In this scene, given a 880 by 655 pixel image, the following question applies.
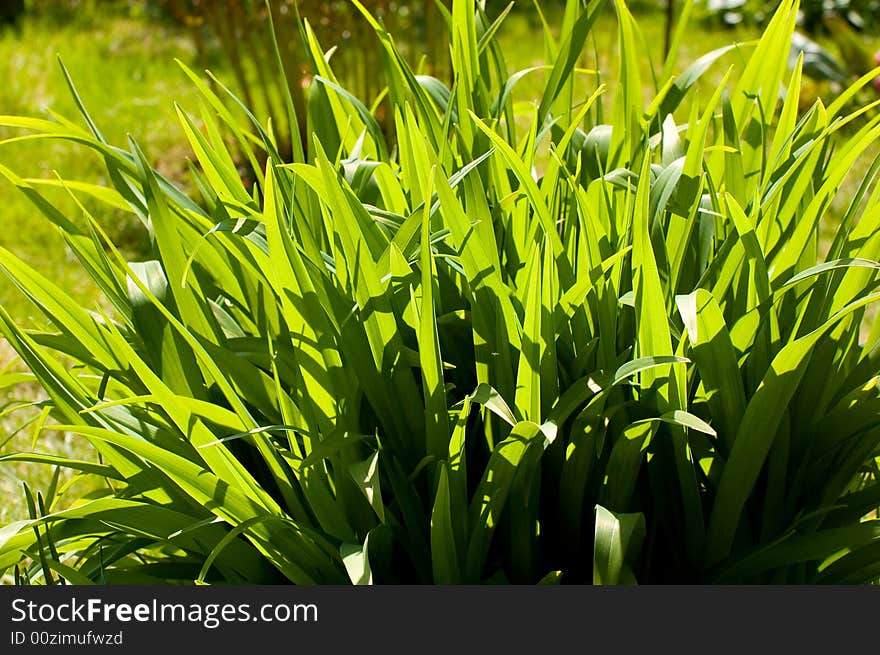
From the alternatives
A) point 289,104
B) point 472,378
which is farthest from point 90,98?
point 472,378

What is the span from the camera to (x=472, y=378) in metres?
1.28

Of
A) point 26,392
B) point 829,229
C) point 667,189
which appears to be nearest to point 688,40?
point 829,229

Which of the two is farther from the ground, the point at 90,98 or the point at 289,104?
the point at 90,98

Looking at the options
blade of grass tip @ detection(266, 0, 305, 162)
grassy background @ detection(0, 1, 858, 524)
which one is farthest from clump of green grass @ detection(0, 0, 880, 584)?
grassy background @ detection(0, 1, 858, 524)

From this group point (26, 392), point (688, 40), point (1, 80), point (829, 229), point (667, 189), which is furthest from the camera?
point (688, 40)

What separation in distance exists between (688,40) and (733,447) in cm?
471

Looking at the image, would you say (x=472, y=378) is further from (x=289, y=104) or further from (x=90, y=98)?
(x=90, y=98)

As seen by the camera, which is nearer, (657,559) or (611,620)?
(611,620)

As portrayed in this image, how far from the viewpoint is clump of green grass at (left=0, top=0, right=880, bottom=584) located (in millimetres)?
1052

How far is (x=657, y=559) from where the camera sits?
4.06 ft

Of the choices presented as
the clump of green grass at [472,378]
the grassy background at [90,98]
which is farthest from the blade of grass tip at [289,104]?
the grassy background at [90,98]

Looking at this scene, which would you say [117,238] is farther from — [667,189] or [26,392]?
[667,189]

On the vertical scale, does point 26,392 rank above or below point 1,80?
below

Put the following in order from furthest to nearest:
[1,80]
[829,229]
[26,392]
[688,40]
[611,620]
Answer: [688,40]
[1,80]
[829,229]
[26,392]
[611,620]
